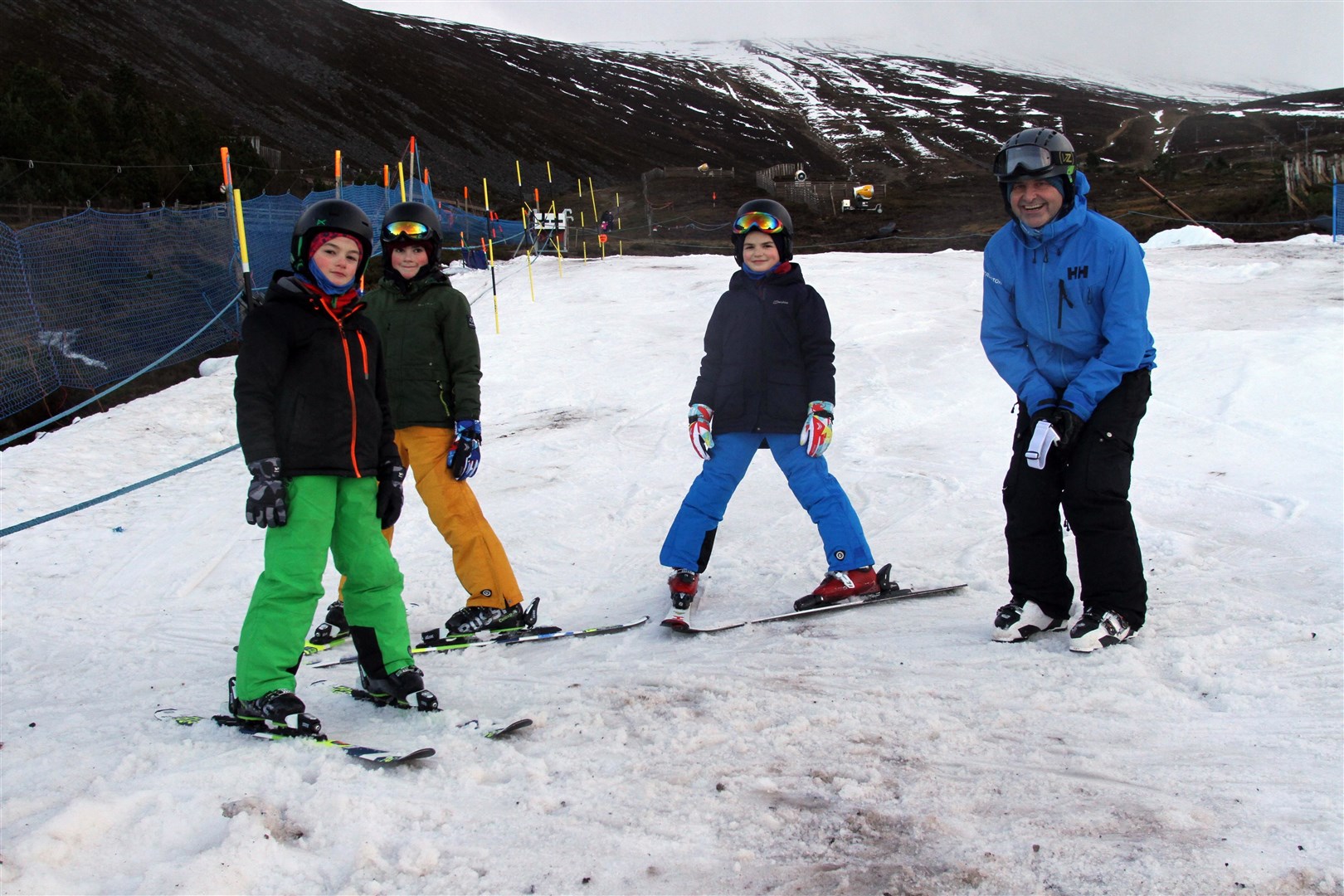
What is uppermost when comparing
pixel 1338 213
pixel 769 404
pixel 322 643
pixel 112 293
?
pixel 1338 213

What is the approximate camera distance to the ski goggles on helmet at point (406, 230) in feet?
14.3

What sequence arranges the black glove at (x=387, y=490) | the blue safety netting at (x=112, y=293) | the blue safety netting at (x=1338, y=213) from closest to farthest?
the black glove at (x=387, y=490) < the blue safety netting at (x=112, y=293) < the blue safety netting at (x=1338, y=213)

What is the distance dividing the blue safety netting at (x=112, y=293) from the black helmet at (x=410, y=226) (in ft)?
21.1

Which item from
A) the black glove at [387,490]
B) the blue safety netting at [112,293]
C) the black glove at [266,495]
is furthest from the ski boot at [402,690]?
the blue safety netting at [112,293]

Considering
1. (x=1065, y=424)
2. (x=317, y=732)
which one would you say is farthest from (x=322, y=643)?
(x=1065, y=424)

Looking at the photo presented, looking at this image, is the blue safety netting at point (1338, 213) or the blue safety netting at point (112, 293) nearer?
the blue safety netting at point (112, 293)

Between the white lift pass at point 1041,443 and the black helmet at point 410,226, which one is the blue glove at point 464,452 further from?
the white lift pass at point 1041,443

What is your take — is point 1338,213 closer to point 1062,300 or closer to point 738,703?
point 1062,300

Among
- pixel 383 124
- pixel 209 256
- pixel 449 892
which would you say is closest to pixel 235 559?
pixel 449 892

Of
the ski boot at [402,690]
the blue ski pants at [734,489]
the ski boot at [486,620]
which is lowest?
the ski boot at [486,620]

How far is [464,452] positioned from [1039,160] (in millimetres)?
2625

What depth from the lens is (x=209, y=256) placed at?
1355cm

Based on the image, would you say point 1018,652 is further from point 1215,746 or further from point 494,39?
point 494,39

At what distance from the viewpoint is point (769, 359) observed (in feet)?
14.7
